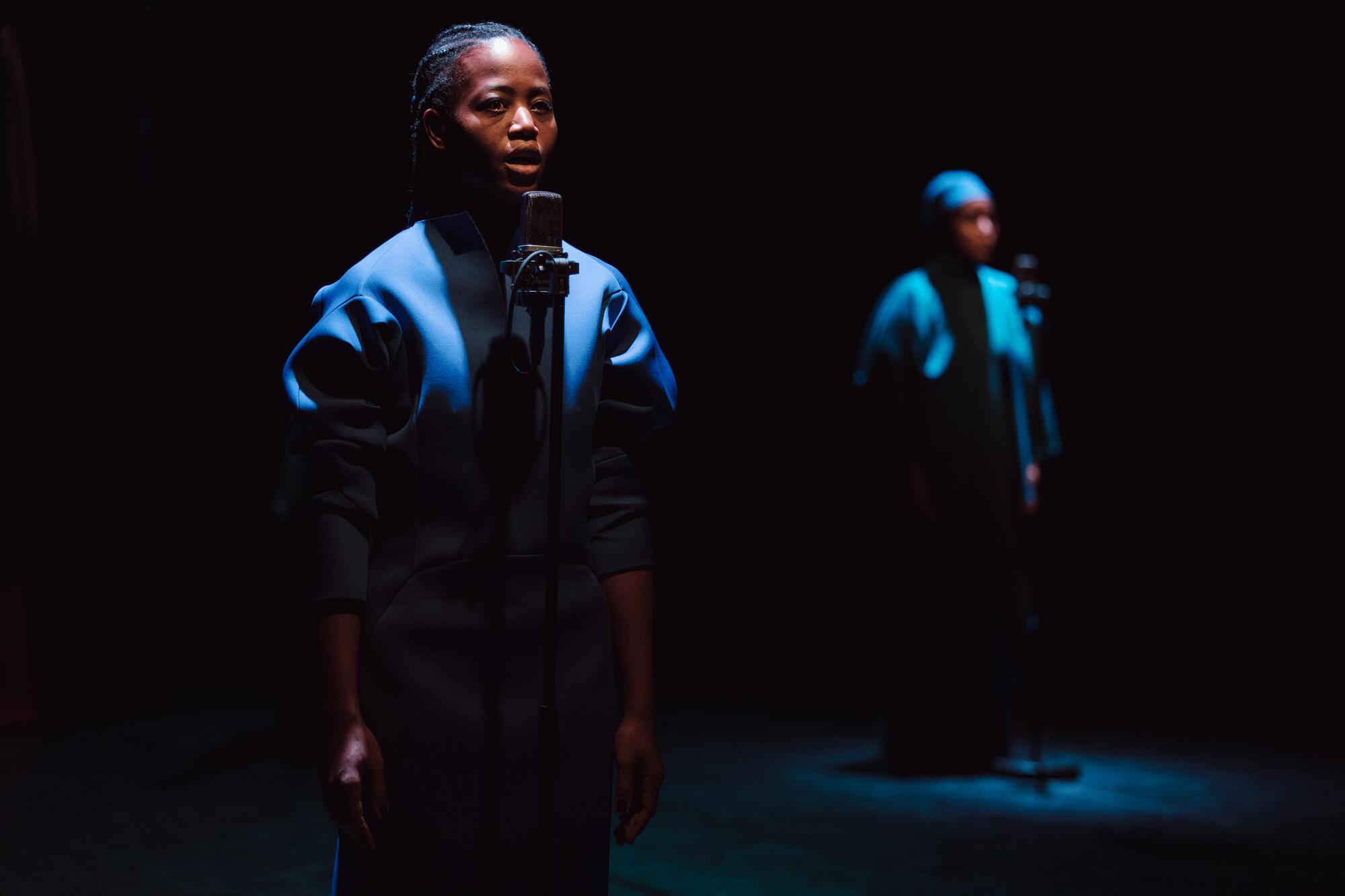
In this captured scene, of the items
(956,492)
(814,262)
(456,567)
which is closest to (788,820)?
(956,492)

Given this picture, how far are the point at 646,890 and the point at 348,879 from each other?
6.27ft

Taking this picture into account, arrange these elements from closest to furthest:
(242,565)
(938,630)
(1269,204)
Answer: (938,630) → (1269,204) → (242,565)

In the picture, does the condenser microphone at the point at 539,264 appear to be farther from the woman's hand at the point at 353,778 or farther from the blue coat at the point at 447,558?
the woman's hand at the point at 353,778

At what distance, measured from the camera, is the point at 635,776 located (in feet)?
6.09

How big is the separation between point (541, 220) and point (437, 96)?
11.2 inches

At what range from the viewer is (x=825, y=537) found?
327 inches

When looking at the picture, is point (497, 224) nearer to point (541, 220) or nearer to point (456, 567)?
point (541, 220)

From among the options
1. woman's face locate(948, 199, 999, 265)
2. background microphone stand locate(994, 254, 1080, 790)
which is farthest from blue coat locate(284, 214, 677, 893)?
woman's face locate(948, 199, 999, 265)

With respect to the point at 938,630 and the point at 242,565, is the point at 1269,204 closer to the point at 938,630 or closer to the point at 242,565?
the point at 938,630

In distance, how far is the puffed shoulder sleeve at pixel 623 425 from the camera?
6.24 feet

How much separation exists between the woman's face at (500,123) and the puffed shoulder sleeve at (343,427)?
0.73 feet

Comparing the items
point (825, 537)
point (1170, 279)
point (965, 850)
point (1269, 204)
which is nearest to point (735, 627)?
point (825, 537)

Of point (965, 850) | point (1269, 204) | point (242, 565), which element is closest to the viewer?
point (965, 850)

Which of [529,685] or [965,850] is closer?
[529,685]
